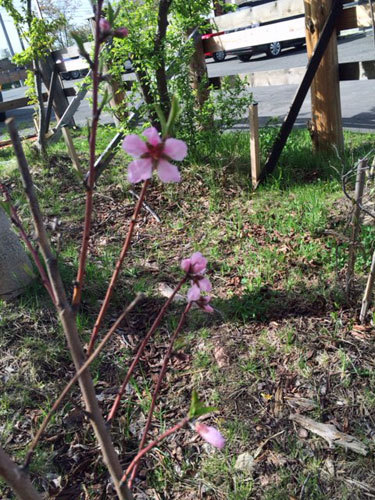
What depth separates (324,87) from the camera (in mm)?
3914

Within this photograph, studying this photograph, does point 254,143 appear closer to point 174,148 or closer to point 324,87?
point 324,87

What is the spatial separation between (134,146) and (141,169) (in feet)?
0.14

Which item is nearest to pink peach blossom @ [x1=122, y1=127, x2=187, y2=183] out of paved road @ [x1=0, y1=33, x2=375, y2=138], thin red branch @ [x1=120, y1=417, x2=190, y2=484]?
thin red branch @ [x1=120, y1=417, x2=190, y2=484]

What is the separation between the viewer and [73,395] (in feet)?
7.30

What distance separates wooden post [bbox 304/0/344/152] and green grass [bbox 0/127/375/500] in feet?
0.84

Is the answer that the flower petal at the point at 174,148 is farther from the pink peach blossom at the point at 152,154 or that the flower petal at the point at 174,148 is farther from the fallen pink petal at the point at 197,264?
the fallen pink petal at the point at 197,264

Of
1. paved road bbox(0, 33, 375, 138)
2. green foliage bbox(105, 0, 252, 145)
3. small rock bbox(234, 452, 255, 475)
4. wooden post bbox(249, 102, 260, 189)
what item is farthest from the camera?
paved road bbox(0, 33, 375, 138)

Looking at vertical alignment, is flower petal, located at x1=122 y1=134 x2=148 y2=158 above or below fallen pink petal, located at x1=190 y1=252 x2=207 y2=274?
above

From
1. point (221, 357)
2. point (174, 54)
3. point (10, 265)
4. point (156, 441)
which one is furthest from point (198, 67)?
point (156, 441)

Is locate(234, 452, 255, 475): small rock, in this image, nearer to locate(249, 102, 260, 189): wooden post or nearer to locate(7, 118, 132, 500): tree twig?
locate(7, 118, 132, 500): tree twig

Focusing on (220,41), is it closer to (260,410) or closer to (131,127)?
(131,127)

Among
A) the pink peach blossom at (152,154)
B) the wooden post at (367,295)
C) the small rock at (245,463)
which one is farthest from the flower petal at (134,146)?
the wooden post at (367,295)

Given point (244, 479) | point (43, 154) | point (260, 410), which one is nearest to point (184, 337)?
point (260, 410)

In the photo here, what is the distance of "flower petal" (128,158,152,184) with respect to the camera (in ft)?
2.47
